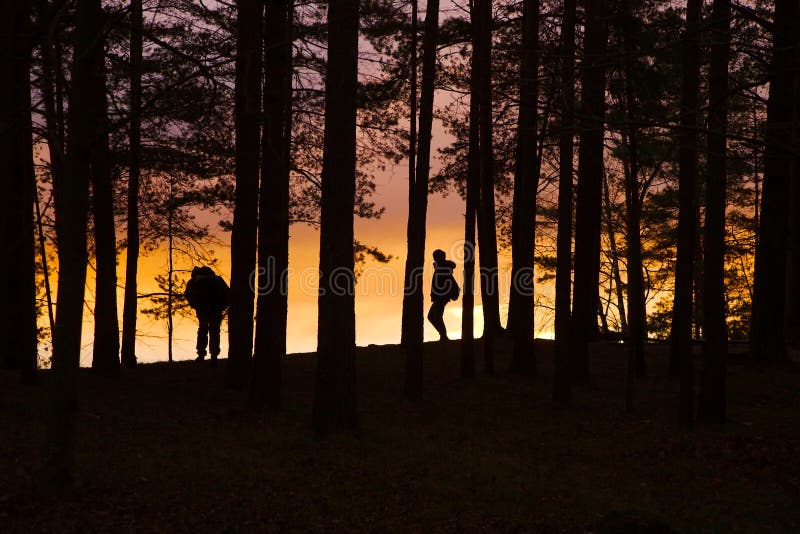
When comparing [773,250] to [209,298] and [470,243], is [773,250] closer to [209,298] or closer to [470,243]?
[470,243]

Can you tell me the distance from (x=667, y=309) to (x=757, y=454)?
93.3 ft

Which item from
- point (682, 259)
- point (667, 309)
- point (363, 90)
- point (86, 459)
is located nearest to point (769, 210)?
point (682, 259)

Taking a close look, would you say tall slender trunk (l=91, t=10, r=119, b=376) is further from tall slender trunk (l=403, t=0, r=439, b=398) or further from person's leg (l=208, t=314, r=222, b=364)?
tall slender trunk (l=403, t=0, r=439, b=398)

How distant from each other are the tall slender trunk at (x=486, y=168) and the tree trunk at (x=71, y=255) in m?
9.36

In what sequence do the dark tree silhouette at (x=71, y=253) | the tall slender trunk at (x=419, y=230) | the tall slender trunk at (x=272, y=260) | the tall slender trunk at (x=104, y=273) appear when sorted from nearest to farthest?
the dark tree silhouette at (x=71, y=253) → the tall slender trunk at (x=272, y=260) → the tall slender trunk at (x=419, y=230) → the tall slender trunk at (x=104, y=273)

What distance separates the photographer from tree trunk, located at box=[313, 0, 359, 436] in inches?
408

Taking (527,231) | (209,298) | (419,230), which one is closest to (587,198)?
(527,231)

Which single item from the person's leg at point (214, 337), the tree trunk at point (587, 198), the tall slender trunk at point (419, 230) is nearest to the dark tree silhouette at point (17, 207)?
the person's leg at point (214, 337)

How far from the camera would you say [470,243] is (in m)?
16.0

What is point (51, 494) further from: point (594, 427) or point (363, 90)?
point (363, 90)

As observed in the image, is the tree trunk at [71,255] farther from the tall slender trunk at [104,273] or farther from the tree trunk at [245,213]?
the tall slender trunk at [104,273]

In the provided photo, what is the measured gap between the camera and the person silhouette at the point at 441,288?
20250 millimetres

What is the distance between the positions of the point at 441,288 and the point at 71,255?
1425 centimetres

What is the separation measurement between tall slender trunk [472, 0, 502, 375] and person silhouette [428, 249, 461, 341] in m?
2.60
